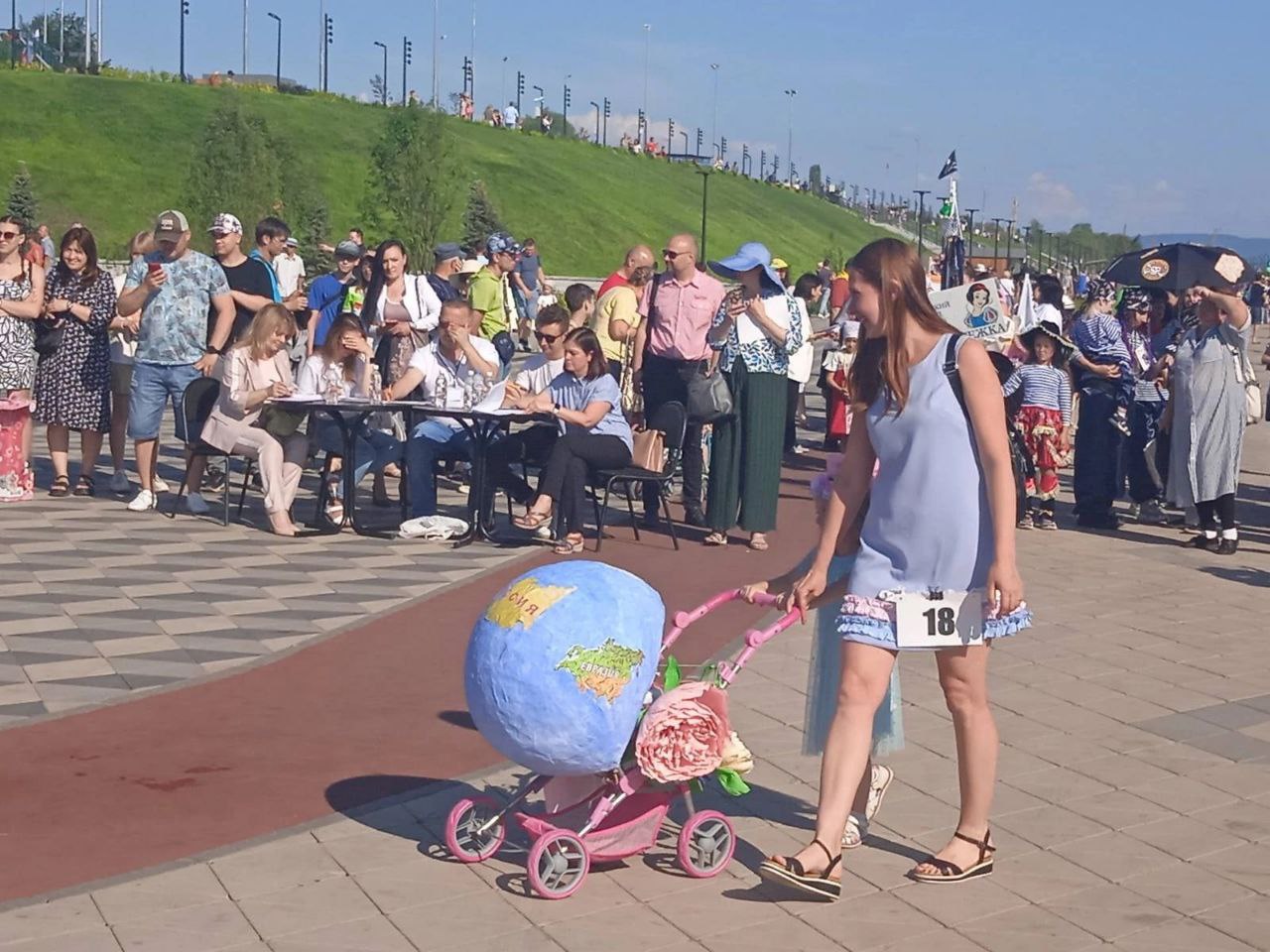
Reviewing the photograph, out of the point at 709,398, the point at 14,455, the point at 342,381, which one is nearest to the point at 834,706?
the point at 709,398

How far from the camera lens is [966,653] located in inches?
212

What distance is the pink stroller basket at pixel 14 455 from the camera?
1299 cm

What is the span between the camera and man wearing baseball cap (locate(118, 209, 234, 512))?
1277 cm

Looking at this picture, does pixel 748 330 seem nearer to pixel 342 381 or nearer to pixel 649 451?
pixel 649 451

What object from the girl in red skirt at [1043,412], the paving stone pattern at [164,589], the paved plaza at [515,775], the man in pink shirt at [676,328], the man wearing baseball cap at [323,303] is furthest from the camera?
the man wearing baseball cap at [323,303]

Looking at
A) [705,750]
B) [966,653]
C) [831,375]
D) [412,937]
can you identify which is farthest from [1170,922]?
[831,375]

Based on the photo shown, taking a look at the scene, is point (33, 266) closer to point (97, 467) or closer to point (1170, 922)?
point (97, 467)

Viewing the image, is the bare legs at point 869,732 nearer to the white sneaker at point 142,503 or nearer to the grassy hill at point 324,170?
the white sneaker at point 142,503

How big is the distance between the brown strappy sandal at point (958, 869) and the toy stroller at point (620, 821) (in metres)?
0.61

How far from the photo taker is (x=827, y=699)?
598cm

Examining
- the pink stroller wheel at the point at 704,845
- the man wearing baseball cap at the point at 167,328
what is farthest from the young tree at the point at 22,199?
the pink stroller wheel at the point at 704,845

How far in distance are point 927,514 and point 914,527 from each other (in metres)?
0.06

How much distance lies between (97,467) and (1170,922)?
11.7 m

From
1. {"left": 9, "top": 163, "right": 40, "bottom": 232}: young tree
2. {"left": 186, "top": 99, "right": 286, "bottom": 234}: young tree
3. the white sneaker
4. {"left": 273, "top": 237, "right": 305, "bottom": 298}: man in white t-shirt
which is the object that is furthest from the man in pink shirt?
{"left": 9, "top": 163, "right": 40, "bottom": 232}: young tree
